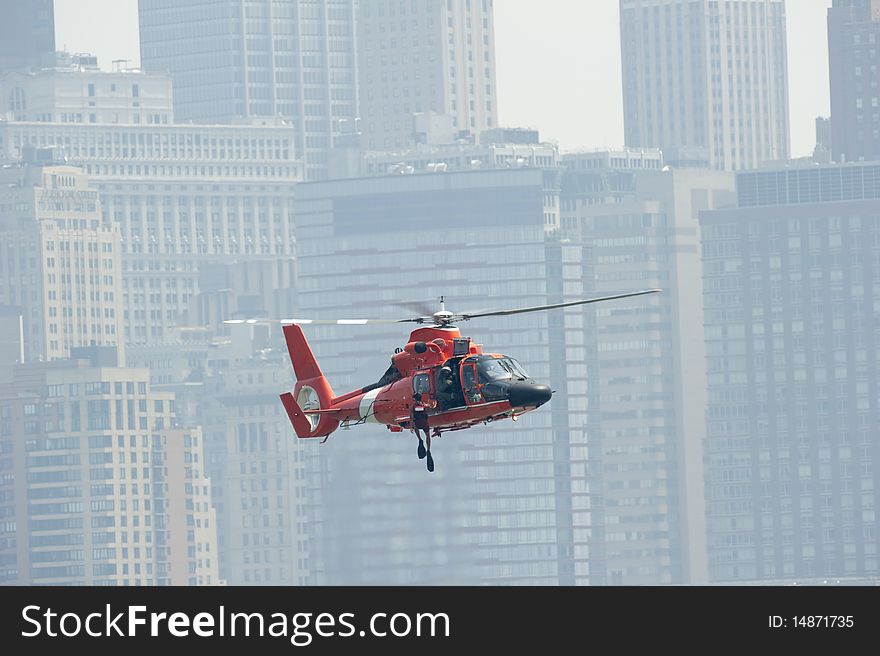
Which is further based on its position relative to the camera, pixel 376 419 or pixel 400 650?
pixel 376 419

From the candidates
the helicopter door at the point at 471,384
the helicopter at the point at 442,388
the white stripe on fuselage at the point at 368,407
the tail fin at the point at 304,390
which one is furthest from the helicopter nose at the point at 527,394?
the tail fin at the point at 304,390

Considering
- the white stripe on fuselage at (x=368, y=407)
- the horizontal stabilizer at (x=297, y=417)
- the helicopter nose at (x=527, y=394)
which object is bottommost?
the horizontal stabilizer at (x=297, y=417)

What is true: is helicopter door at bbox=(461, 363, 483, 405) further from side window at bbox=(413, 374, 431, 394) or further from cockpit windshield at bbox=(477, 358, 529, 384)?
side window at bbox=(413, 374, 431, 394)

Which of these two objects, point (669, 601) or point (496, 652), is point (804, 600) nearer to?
point (669, 601)

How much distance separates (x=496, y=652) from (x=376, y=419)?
2949cm

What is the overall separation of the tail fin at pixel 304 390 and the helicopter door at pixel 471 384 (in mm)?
6396

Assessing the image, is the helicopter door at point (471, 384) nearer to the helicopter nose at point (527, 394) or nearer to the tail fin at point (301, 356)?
the helicopter nose at point (527, 394)

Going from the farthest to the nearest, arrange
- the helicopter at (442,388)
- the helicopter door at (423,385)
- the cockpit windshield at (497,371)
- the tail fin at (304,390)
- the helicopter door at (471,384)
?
the tail fin at (304,390)
the helicopter door at (423,385)
the helicopter door at (471,384)
the cockpit windshield at (497,371)
the helicopter at (442,388)

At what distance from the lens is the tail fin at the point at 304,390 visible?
50.1 metres

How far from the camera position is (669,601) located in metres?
16.8

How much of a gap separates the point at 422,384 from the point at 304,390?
→ 7.03 meters

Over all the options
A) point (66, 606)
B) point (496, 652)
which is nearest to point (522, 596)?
point (496, 652)

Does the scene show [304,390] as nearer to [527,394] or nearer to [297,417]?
[297,417]

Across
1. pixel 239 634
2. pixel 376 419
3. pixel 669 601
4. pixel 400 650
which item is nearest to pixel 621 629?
pixel 669 601
